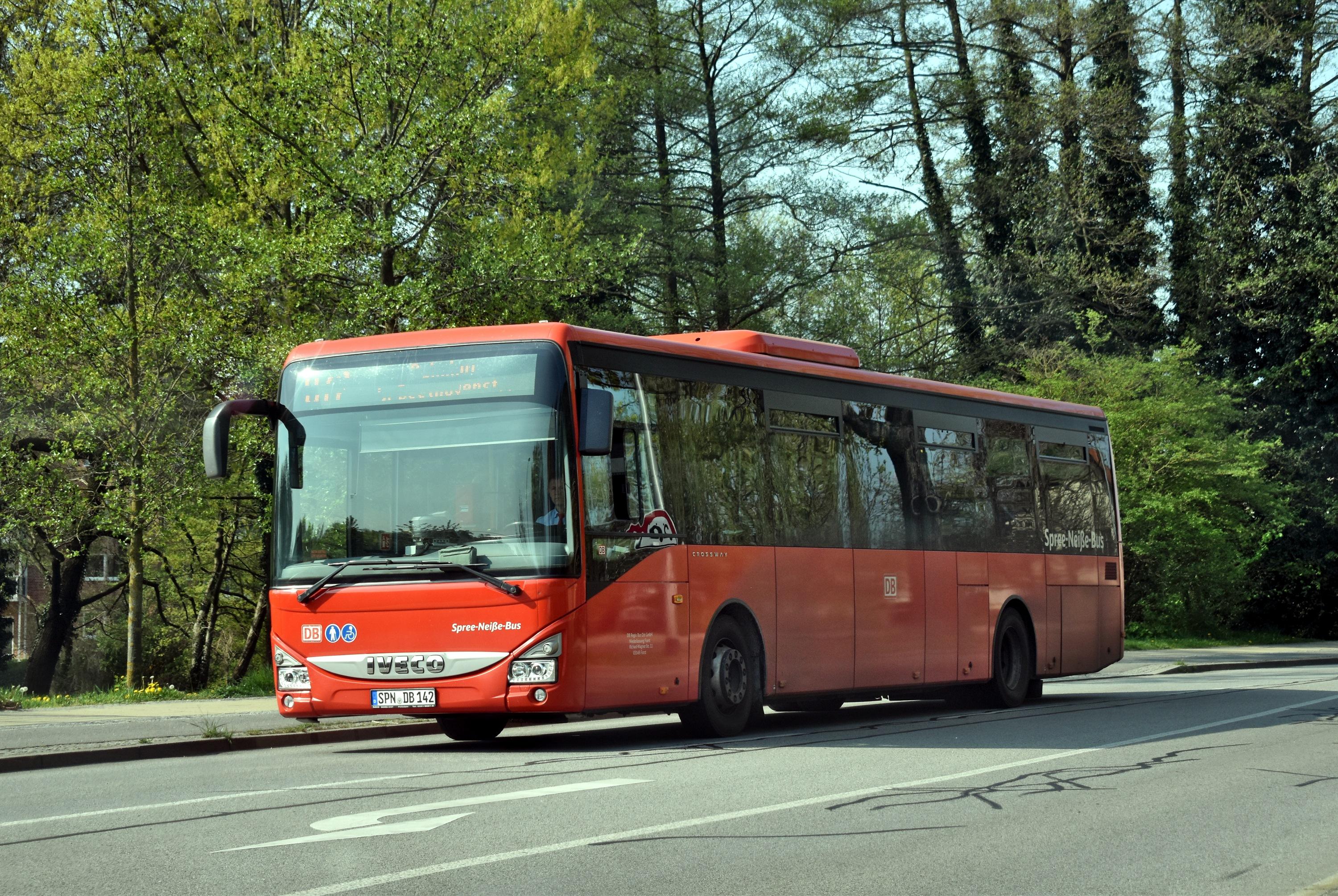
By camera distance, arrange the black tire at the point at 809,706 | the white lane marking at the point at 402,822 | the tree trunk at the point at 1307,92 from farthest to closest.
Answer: the tree trunk at the point at 1307,92 → the black tire at the point at 809,706 → the white lane marking at the point at 402,822

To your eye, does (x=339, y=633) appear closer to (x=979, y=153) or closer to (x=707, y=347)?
(x=707, y=347)

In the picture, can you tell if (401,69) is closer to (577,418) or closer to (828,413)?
(828,413)

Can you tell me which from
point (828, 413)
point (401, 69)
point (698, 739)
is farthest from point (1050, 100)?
point (698, 739)

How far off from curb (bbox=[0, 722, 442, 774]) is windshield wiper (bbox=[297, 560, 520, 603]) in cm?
172

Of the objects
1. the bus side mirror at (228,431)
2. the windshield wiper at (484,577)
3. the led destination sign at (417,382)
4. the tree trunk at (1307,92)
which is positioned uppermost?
the tree trunk at (1307,92)

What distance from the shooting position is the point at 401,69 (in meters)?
23.4

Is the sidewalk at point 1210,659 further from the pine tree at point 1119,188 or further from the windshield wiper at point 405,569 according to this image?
the windshield wiper at point 405,569

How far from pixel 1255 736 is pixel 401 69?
1580 centimetres

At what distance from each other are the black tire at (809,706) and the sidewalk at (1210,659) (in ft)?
20.1

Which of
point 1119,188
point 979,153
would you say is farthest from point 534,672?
point 1119,188

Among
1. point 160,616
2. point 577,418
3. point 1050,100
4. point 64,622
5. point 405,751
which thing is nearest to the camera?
point 577,418

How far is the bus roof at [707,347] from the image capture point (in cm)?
1225

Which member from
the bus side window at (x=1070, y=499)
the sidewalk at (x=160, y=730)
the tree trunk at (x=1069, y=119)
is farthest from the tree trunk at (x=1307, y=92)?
the sidewalk at (x=160, y=730)

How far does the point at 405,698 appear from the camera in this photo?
11.9 metres
